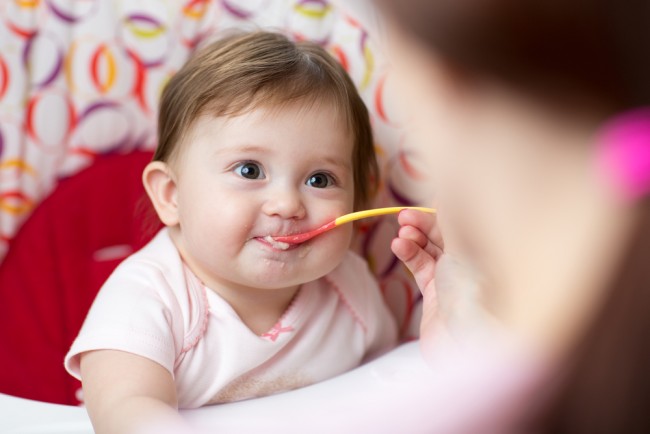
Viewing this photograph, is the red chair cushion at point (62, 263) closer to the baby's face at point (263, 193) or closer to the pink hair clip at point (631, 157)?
the baby's face at point (263, 193)

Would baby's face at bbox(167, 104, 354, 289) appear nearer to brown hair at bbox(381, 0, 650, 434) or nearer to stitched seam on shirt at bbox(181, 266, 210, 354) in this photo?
stitched seam on shirt at bbox(181, 266, 210, 354)

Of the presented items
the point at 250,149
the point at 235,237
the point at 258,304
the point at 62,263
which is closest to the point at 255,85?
the point at 250,149

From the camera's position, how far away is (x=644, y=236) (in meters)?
0.43

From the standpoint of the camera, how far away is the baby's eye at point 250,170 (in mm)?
910

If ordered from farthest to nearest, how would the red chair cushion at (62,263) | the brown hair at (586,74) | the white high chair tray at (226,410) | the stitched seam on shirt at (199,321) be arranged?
1. the red chair cushion at (62,263)
2. the stitched seam on shirt at (199,321)
3. the white high chair tray at (226,410)
4. the brown hair at (586,74)

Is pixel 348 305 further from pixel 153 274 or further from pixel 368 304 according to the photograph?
pixel 153 274

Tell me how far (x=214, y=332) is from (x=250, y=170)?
0.21 metres

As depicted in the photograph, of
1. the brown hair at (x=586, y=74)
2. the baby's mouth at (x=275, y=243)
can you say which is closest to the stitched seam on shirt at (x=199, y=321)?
the baby's mouth at (x=275, y=243)

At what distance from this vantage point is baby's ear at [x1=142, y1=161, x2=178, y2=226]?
1.00 metres

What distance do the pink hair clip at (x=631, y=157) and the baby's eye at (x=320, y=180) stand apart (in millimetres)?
535

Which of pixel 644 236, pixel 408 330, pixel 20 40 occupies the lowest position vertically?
pixel 408 330

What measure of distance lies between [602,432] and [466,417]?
3.5 inches

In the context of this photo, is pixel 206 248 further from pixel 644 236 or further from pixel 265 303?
pixel 644 236

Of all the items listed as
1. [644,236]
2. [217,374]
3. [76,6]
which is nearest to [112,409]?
[217,374]
